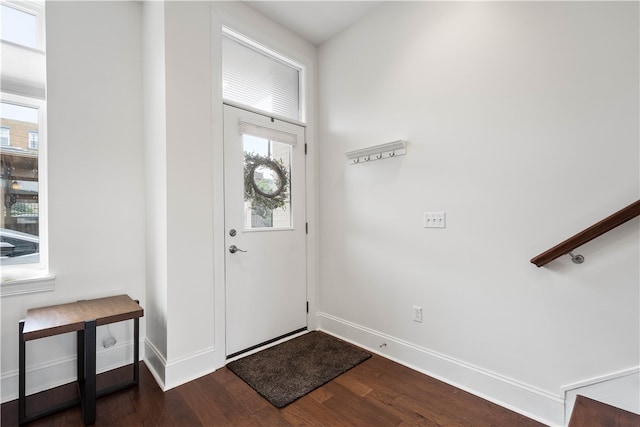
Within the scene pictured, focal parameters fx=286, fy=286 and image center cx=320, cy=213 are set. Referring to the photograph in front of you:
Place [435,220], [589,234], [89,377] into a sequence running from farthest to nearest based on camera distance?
[435,220] → [89,377] → [589,234]

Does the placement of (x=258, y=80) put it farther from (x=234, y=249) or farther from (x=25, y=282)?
(x=25, y=282)

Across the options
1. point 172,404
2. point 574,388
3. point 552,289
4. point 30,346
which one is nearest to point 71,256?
point 30,346

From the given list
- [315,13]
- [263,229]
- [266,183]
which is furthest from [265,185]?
[315,13]

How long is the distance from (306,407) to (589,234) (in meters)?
1.86

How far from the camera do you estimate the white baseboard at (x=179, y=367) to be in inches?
77.7

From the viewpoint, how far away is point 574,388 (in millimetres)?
1578

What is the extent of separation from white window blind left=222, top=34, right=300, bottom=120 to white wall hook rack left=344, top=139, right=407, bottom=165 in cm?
79

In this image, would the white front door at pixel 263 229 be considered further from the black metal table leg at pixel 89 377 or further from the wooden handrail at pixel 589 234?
the wooden handrail at pixel 589 234

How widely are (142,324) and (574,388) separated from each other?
3029mm

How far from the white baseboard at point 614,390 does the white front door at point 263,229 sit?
6.74 ft

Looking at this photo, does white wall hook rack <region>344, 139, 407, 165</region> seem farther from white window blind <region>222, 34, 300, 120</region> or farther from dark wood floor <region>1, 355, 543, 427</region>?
dark wood floor <region>1, 355, 543, 427</region>

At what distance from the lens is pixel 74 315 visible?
1769mm

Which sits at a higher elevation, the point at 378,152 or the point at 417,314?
the point at 378,152

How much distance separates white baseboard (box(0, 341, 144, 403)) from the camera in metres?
1.85
